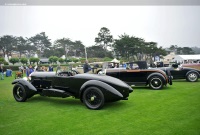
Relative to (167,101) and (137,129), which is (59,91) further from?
(167,101)

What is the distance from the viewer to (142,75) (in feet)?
30.6

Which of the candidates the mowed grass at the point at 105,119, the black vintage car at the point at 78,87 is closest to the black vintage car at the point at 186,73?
the mowed grass at the point at 105,119

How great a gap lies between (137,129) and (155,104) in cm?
230

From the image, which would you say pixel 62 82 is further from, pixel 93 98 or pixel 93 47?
pixel 93 47

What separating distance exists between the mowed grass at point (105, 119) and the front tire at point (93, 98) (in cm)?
18

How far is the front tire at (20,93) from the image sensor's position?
6.89 m

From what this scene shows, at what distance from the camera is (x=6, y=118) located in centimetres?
498

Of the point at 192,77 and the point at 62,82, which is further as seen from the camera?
the point at 192,77

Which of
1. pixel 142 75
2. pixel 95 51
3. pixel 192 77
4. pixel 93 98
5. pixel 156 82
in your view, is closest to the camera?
pixel 93 98

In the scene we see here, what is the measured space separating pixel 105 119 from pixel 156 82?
515 centimetres

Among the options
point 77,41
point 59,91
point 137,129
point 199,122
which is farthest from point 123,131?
point 77,41

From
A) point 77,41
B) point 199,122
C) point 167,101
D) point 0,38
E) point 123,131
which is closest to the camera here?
point 123,131

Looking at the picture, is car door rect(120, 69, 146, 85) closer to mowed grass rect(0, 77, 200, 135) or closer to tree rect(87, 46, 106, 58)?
mowed grass rect(0, 77, 200, 135)

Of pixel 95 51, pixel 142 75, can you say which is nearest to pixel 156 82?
pixel 142 75
